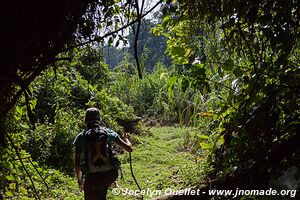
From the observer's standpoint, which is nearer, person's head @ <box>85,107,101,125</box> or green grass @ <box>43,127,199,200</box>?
person's head @ <box>85,107,101,125</box>

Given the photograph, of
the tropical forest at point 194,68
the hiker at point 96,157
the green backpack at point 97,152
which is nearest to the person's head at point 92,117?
the hiker at point 96,157

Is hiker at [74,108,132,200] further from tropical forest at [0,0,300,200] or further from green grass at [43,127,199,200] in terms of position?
green grass at [43,127,199,200]

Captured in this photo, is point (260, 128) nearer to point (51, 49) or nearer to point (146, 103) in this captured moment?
point (51, 49)

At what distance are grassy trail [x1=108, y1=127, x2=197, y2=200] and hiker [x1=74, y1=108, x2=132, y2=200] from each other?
1201mm

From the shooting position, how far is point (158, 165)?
5.75 metres

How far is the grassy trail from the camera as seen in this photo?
14.1ft

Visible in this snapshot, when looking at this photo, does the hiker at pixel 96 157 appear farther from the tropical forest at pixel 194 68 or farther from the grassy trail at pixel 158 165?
the grassy trail at pixel 158 165

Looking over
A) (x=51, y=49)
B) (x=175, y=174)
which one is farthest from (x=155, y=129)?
(x=51, y=49)

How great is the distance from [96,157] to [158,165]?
120 inches

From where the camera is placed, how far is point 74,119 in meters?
6.20

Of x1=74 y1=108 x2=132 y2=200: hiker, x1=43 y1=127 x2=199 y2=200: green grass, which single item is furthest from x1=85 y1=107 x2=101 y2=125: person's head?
x1=43 y1=127 x2=199 y2=200: green grass

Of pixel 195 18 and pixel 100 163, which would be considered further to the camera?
pixel 100 163

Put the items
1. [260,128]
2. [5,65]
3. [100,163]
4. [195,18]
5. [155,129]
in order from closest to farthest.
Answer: [5,65] < [260,128] < [195,18] < [100,163] < [155,129]

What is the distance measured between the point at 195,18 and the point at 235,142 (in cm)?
90
